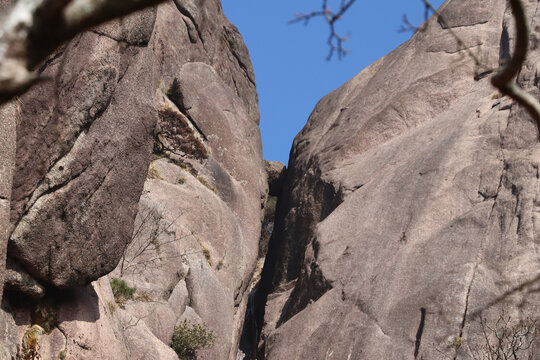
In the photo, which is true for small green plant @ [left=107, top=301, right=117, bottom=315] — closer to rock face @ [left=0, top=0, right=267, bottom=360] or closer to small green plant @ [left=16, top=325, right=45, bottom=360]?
rock face @ [left=0, top=0, right=267, bottom=360]

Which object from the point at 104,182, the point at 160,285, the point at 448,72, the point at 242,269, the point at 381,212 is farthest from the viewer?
the point at 448,72

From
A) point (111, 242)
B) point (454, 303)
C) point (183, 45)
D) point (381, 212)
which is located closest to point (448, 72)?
point (381, 212)

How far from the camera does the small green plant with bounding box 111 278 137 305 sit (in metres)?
15.9

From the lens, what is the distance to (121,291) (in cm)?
1609

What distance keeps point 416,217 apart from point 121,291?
8.58 meters

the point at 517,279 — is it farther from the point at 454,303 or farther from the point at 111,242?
the point at 111,242

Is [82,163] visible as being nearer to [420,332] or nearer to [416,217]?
[420,332]

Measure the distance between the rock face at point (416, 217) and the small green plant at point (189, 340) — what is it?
2552mm

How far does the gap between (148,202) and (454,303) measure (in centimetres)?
820

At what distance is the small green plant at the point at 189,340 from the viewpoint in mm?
17203

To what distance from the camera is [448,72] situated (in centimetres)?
2623

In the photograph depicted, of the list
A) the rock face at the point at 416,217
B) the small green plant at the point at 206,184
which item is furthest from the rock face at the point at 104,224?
the rock face at the point at 416,217

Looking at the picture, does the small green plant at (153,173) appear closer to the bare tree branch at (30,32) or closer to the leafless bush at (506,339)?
the leafless bush at (506,339)

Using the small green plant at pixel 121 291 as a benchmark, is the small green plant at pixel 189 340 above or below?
below
